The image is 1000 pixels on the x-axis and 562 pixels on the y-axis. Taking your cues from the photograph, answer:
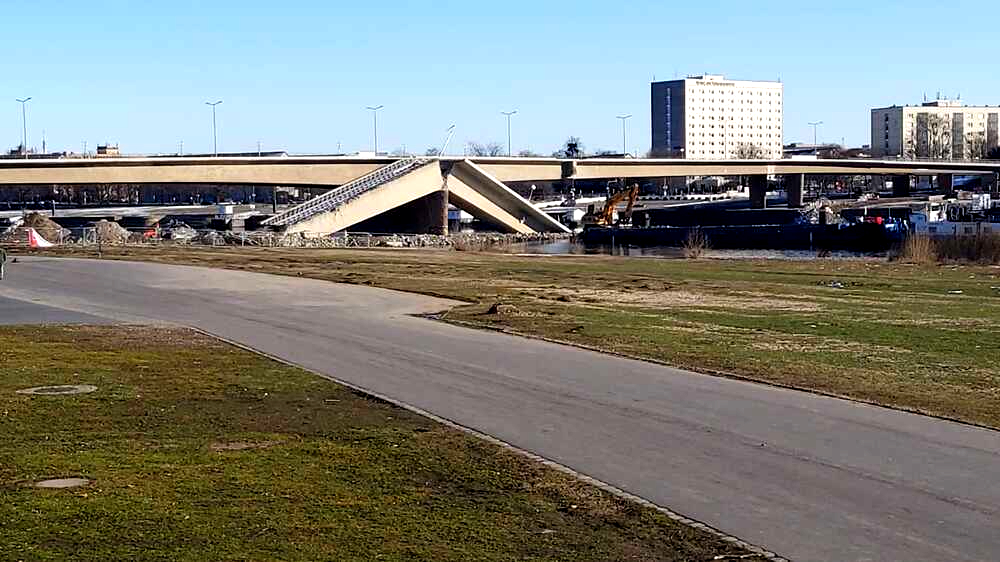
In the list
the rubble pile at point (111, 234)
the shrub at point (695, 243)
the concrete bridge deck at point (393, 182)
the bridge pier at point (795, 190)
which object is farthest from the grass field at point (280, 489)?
the bridge pier at point (795, 190)

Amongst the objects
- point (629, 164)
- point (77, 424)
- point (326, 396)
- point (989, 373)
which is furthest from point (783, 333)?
point (629, 164)

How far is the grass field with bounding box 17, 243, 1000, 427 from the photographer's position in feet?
59.1

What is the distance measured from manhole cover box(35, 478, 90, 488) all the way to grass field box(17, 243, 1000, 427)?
31.0ft

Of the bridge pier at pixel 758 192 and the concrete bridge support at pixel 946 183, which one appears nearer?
the bridge pier at pixel 758 192

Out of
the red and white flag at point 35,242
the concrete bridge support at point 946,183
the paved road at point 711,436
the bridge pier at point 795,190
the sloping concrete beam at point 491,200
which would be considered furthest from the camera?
the concrete bridge support at point 946,183

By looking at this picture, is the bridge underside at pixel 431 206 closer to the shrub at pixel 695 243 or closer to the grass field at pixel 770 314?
the shrub at pixel 695 243

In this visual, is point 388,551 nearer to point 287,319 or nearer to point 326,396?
point 326,396

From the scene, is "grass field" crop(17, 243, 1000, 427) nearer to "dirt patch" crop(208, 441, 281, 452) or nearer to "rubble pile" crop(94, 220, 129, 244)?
"dirt patch" crop(208, 441, 281, 452)

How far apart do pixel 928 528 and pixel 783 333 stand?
559 inches

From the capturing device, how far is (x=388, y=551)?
9234 millimetres

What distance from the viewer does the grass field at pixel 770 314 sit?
59.1 feet

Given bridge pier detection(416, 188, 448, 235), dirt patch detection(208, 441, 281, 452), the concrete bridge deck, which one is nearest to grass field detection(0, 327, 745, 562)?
dirt patch detection(208, 441, 281, 452)

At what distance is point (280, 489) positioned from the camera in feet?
36.7

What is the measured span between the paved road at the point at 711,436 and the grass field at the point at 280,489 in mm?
739
